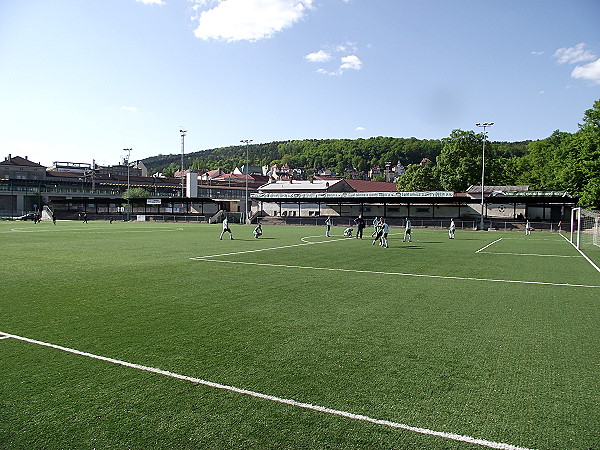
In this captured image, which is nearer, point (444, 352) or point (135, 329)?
point (444, 352)

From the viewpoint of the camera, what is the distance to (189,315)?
9391 millimetres

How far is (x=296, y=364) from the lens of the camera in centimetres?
646

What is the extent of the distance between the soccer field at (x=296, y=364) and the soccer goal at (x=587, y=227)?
24.0 meters

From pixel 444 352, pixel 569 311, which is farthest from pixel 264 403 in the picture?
pixel 569 311

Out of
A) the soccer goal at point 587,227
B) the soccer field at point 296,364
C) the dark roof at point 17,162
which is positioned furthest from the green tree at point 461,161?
the dark roof at point 17,162

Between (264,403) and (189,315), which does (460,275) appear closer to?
(189,315)

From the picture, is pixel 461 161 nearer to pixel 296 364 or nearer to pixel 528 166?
pixel 528 166

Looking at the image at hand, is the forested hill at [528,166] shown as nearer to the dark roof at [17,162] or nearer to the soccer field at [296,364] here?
the soccer field at [296,364]

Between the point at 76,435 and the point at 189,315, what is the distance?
16.2ft

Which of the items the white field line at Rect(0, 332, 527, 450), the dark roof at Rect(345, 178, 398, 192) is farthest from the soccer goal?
the dark roof at Rect(345, 178, 398, 192)

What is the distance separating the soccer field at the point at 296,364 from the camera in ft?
15.0

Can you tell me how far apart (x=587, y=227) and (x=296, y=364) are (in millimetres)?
45383

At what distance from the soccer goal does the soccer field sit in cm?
2402

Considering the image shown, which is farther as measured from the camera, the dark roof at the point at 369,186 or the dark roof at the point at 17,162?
the dark roof at the point at 17,162
